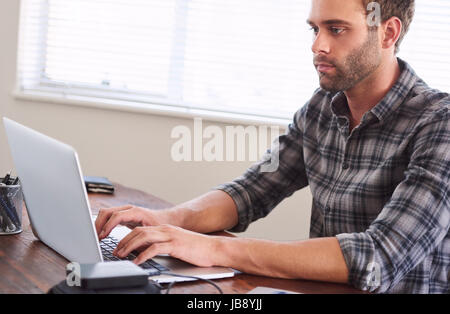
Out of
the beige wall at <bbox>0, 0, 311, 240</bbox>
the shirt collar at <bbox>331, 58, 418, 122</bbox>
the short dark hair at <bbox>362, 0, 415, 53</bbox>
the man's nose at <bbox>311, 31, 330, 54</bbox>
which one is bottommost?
the beige wall at <bbox>0, 0, 311, 240</bbox>

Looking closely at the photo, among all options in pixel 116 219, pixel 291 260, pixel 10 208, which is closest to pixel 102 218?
pixel 116 219

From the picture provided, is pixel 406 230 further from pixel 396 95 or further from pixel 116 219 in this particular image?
pixel 116 219

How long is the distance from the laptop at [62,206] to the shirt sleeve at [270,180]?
0.46m

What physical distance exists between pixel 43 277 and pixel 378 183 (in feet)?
2.52

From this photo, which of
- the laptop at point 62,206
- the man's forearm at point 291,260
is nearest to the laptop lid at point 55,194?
the laptop at point 62,206

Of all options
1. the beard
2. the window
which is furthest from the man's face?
the window

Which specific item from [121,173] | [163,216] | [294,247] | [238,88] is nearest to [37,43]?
[121,173]

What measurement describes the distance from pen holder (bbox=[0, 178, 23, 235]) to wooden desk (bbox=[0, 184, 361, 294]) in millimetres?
24

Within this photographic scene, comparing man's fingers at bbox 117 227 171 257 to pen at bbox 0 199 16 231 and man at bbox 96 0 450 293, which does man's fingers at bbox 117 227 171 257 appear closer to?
man at bbox 96 0 450 293

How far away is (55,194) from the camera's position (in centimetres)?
112

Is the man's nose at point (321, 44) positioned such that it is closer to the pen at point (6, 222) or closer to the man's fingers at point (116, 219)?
the man's fingers at point (116, 219)

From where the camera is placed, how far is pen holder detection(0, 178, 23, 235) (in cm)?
133

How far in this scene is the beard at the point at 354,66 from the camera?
1559mm

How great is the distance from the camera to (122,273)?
3.05 feet
